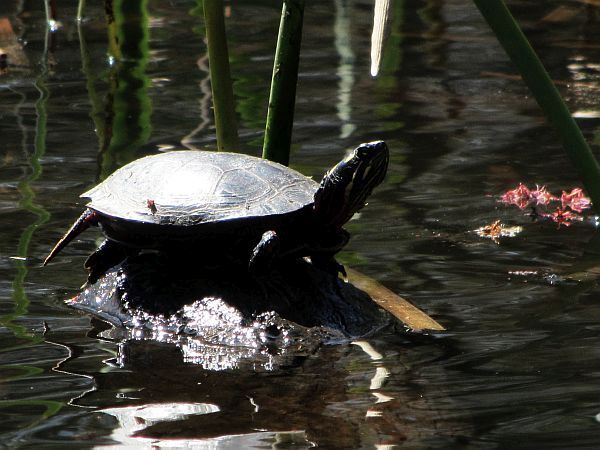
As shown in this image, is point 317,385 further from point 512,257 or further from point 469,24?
point 469,24

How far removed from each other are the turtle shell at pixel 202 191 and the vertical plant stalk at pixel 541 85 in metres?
1.47

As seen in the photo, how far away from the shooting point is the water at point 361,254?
9.35ft

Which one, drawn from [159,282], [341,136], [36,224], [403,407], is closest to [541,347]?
[403,407]

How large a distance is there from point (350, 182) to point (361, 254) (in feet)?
2.68

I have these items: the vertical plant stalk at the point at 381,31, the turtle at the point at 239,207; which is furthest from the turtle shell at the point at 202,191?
the vertical plant stalk at the point at 381,31

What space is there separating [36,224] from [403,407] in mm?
2439

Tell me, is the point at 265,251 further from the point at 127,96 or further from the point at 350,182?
the point at 127,96

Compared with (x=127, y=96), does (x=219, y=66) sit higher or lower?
higher

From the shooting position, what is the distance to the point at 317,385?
3170mm

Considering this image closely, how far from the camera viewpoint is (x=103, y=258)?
409 centimetres

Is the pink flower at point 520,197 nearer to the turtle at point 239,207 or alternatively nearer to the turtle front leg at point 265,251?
the turtle at point 239,207

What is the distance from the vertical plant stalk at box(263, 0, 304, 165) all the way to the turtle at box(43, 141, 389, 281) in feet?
0.44

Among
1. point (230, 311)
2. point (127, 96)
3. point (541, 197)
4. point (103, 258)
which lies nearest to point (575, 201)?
point (541, 197)

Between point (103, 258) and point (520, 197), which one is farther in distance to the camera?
point (520, 197)
